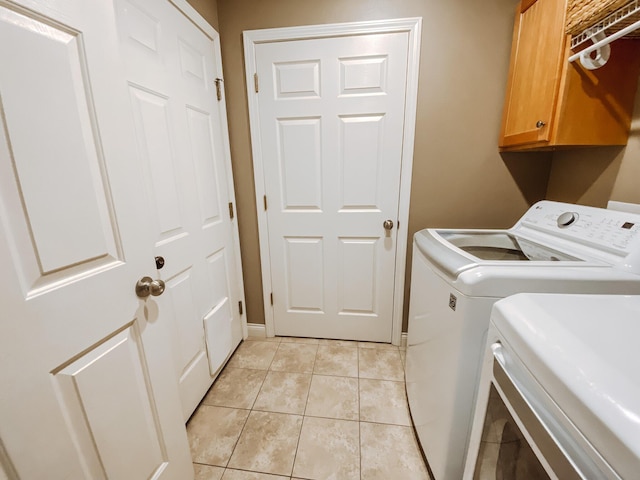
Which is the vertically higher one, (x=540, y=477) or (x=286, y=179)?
(x=286, y=179)

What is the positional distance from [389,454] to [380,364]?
599 millimetres

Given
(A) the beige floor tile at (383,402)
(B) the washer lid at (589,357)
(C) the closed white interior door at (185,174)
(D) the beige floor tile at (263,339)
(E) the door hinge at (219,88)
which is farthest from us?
(D) the beige floor tile at (263,339)

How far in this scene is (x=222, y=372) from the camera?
5.79 feet

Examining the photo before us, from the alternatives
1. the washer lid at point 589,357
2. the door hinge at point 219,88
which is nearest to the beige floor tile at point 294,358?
the washer lid at point 589,357

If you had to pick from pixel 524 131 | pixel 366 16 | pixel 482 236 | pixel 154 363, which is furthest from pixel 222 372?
pixel 366 16

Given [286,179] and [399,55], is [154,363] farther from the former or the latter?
[399,55]

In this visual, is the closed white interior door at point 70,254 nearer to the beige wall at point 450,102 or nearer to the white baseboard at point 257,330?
the beige wall at point 450,102

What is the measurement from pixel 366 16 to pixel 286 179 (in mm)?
1069

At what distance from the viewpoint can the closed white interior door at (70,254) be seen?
0.52m

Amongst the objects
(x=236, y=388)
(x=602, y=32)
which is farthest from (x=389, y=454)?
(x=602, y=32)

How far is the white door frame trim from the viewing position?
1.52 metres

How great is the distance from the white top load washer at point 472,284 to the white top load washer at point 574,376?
0.47 feet

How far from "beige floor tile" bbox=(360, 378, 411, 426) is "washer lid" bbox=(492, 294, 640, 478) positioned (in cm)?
106

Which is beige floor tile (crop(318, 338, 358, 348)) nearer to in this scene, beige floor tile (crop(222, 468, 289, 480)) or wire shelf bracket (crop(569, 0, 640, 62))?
beige floor tile (crop(222, 468, 289, 480))
